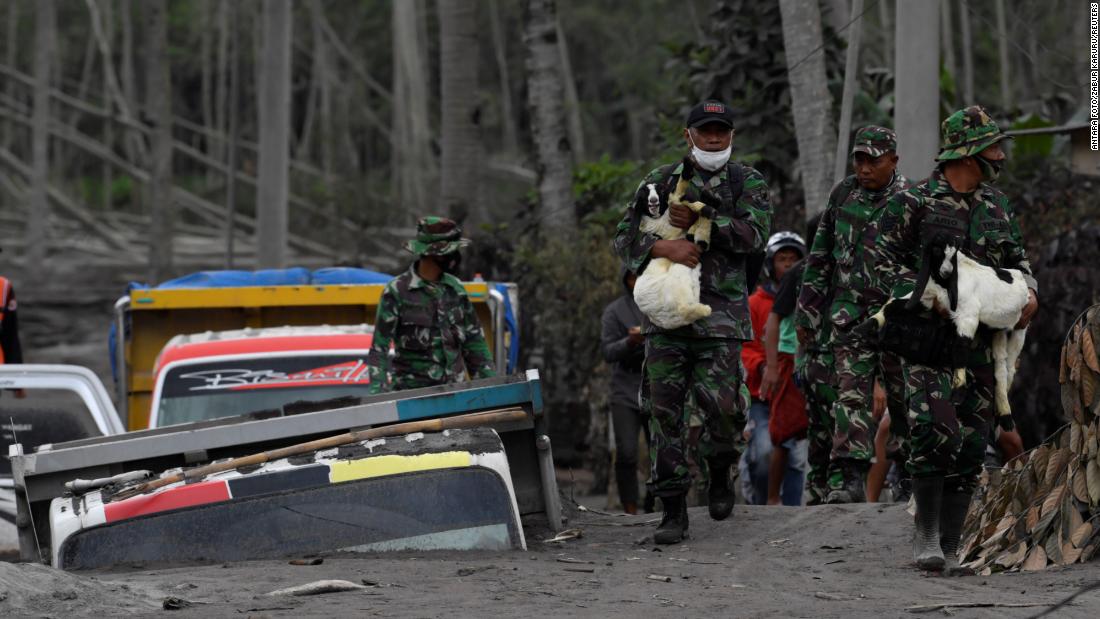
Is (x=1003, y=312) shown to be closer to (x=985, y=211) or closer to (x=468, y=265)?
(x=985, y=211)

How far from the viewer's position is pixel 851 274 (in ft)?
29.8

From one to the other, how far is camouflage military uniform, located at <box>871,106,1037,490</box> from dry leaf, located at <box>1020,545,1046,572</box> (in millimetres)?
417

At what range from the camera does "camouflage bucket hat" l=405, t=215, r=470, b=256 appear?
33.4 feet

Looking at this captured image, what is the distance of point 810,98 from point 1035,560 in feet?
24.7

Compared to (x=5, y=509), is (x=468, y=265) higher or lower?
higher

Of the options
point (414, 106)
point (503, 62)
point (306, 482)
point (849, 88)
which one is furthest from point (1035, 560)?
point (503, 62)

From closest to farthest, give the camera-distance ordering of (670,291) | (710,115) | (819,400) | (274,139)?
1. (670,291)
2. (710,115)
3. (819,400)
4. (274,139)

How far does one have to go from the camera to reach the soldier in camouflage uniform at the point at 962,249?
7090 mm

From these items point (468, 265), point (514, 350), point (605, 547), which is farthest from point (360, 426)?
point (468, 265)

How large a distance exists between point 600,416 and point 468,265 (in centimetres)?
383

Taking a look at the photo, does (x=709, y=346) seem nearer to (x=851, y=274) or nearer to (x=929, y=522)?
(x=851, y=274)

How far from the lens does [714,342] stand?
8219mm

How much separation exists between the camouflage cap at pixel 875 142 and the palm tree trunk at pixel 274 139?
48.0 ft

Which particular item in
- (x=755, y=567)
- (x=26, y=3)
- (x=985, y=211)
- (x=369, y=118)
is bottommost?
(x=755, y=567)
